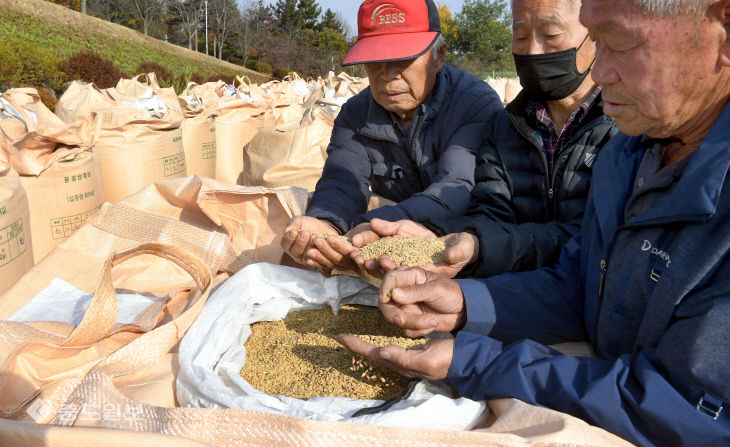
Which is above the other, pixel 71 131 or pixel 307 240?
pixel 71 131

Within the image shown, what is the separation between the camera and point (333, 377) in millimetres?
1223

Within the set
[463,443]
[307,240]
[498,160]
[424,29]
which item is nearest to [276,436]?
[463,443]

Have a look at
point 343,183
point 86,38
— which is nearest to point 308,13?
point 86,38

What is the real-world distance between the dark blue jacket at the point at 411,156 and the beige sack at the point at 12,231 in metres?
1.14

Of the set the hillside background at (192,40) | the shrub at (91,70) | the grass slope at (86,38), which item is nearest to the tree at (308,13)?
the hillside background at (192,40)

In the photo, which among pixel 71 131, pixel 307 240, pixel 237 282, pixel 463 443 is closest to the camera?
pixel 463 443

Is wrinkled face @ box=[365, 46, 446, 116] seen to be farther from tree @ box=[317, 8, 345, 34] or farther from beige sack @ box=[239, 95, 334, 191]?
tree @ box=[317, 8, 345, 34]

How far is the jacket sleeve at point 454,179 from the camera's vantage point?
194 cm

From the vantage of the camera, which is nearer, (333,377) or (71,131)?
(333,377)

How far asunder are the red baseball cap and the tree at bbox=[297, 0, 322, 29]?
37169 mm

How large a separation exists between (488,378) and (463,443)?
0.22 meters

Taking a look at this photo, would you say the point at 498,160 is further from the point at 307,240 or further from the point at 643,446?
the point at 643,446

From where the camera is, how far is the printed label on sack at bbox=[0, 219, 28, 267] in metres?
1.97

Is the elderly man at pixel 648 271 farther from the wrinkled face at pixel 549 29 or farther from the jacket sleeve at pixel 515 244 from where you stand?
the wrinkled face at pixel 549 29
